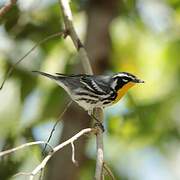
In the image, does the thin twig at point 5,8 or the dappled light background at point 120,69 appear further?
the dappled light background at point 120,69

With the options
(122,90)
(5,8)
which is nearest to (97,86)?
(122,90)

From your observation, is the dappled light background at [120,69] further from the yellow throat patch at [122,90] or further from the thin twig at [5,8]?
the thin twig at [5,8]

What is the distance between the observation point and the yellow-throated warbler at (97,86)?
9.97 feet

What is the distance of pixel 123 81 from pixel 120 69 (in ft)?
2.00

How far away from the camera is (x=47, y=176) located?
2.96 m

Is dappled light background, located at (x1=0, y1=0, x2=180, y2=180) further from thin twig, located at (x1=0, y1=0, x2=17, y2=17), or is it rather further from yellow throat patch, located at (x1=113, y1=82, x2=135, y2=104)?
thin twig, located at (x1=0, y1=0, x2=17, y2=17)

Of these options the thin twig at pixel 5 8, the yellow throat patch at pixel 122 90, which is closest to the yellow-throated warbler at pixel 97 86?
the yellow throat patch at pixel 122 90

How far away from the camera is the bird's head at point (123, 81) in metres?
3.09

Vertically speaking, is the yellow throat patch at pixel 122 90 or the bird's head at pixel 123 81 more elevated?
the bird's head at pixel 123 81

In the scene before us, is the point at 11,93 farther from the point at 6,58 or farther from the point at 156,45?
the point at 156,45

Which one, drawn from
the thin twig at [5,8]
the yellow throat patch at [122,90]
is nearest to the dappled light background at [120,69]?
the yellow throat patch at [122,90]

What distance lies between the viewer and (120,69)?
147 inches

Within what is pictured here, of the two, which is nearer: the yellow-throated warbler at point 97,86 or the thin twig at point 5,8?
the thin twig at point 5,8

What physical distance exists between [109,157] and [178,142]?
0.41 m
